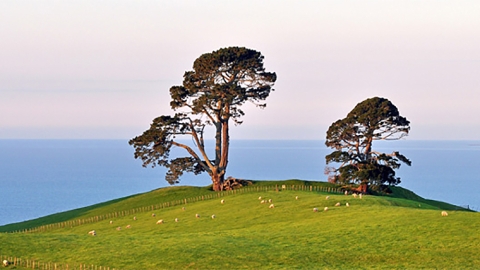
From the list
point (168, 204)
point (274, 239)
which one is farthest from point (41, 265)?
point (168, 204)

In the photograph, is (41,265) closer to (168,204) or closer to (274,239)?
(274,239)

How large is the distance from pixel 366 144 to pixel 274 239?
105 ft

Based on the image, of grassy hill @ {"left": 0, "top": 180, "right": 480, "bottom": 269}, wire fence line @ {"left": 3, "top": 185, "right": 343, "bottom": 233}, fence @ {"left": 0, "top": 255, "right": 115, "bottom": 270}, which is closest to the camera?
fence @ {"left": 0, "top": 255, "right": 115, "bottom": 270}

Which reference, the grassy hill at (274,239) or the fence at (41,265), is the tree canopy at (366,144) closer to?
the grassy hill at (274,239)

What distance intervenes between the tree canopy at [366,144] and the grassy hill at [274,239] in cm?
689

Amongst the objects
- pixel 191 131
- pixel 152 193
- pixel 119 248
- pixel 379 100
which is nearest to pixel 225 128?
pixel 191 131

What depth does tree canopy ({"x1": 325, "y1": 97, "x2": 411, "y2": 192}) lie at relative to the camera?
70250mm

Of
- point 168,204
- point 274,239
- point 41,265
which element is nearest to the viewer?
point 41,265

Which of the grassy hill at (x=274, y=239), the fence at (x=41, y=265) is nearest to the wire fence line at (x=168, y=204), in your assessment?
the grassy hill at (x=274, y=239)

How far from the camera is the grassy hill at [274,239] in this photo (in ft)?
126

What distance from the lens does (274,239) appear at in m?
44.8

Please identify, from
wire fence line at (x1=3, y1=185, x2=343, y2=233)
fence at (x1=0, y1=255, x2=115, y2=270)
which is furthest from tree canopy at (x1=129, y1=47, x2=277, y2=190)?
fence at (x1=0, y1=255, x2=115, y2=270)

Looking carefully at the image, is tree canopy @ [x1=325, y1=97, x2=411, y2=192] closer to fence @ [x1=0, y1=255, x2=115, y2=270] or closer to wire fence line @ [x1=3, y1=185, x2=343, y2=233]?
wire fence line @ [x1=3, y1=185, x2=343, y2=233]

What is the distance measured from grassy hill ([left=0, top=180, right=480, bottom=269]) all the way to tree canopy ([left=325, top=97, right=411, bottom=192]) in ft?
22.6
